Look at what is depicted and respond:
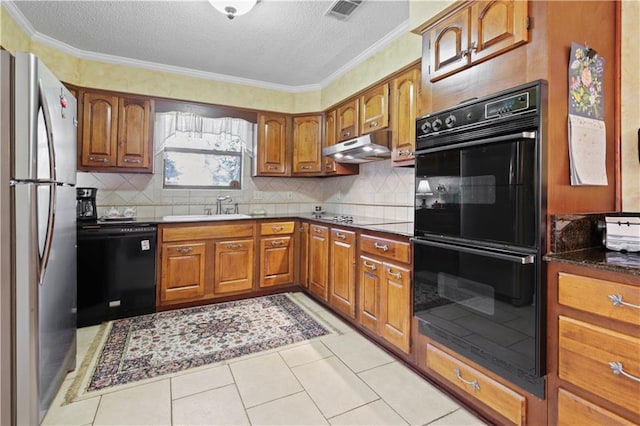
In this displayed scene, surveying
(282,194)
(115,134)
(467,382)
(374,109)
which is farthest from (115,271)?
(467,382)

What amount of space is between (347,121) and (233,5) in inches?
64.6

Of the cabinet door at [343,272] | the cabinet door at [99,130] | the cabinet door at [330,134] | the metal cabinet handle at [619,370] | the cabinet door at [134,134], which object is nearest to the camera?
the metal cabinet handle at [619,370]

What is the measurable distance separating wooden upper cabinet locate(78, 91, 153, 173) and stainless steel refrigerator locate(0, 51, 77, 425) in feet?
5.54

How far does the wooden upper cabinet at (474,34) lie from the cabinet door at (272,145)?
2.33m

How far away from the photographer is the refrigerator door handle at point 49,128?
1566 mm

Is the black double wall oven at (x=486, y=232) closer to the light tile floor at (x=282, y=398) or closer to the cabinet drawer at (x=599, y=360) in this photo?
the cabinet drawer at (x=599, y=360)

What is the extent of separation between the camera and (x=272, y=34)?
9.32 ft

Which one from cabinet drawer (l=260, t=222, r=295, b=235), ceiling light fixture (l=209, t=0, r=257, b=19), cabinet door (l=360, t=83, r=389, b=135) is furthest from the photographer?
cabinet drawer (l=260, t=222, r=295, b=235)

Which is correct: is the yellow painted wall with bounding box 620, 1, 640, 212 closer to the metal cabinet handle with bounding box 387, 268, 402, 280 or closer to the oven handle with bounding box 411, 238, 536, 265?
the oven handle with bounding box 411, 238, 536, 265

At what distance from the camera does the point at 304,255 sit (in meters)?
3.66

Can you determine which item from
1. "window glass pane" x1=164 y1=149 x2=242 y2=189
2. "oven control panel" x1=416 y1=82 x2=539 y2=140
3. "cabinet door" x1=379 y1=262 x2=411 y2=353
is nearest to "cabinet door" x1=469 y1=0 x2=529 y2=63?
"oven control panel" x1=416 y1=82 x2=539 y2=140

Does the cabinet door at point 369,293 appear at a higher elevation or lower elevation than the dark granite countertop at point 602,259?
lower

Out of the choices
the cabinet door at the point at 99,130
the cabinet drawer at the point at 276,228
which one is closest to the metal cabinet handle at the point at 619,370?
the cabinet drawer at the point at 276,228

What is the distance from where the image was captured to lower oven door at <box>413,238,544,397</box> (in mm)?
1386
